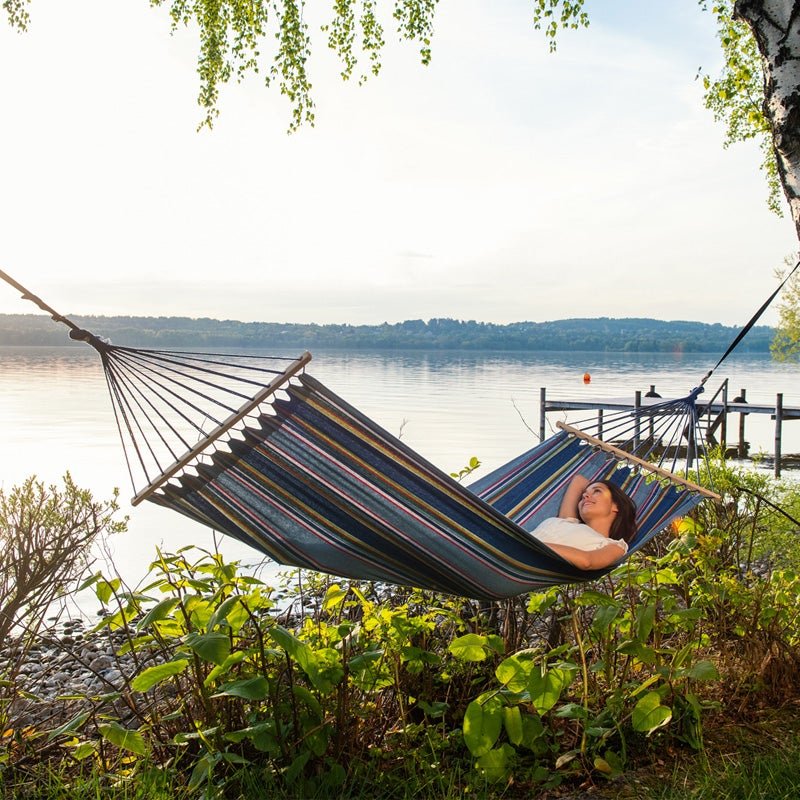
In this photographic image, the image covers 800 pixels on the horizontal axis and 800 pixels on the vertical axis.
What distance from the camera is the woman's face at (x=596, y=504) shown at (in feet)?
8.61

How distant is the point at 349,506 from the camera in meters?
1.94

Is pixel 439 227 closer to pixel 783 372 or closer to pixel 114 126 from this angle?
pixel 114 126

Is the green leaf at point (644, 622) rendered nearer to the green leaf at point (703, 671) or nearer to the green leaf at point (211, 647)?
the green leaf at point (703, 671)

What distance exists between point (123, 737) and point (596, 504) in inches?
61.0

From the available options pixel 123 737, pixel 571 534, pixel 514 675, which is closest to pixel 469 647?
pixel 514 675

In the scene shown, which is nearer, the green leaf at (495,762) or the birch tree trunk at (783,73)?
the green leaf at (495,762)

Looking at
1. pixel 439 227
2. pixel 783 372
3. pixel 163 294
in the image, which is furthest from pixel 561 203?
pixel 783 372

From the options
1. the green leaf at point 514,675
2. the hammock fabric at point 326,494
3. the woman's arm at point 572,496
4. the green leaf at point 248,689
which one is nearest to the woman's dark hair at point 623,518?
the woman's arm at point 572,496

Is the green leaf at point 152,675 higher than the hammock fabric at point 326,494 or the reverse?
the reverse

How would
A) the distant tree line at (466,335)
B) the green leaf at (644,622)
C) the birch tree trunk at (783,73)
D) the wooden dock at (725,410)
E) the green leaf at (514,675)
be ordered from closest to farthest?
the green leaf at (514,675), the green leaf at (644,622), the birch tree trunk at (783,73), the wooden dock at (725,410), the distant tree line at (466,335)

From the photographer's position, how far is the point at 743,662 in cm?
229

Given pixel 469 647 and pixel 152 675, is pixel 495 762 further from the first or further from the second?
pixel 152 675

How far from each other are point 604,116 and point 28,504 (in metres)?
2.80

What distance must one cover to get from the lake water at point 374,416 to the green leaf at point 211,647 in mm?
1312
